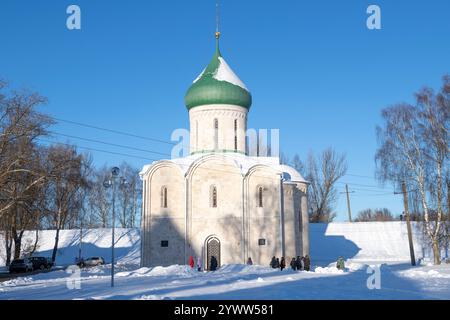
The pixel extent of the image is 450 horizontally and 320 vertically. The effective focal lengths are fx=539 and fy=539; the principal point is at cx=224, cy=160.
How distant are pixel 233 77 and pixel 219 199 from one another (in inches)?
289

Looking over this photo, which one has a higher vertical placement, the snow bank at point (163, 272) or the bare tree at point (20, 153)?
the bare tree at point (20, 153)

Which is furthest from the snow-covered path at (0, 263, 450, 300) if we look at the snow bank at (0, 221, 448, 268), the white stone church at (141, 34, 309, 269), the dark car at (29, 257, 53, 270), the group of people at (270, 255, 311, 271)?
the snow bank at (0, 221, 448, 268)

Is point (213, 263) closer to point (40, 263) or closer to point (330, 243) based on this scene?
point (40, 263)

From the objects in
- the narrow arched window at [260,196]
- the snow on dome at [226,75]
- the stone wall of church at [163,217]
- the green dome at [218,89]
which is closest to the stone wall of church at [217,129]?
the green dome at [218,89]

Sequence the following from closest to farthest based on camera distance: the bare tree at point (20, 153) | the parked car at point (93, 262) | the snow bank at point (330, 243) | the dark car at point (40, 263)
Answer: the bare tree at point (20, 153) < the dark car at point (40, 263) < the parked car at point (93, 262) < the snow bank at point (330, 243)

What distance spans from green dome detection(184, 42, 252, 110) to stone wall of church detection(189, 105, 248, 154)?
1.22 ft

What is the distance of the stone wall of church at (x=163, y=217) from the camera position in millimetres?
26797

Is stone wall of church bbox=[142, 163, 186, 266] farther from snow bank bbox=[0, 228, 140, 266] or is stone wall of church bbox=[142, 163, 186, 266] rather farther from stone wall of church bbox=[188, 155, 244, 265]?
snow bank bbox=[0, 228, 140, 266]

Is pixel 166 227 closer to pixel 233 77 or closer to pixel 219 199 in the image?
pixel 219 199

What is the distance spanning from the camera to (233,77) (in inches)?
1190

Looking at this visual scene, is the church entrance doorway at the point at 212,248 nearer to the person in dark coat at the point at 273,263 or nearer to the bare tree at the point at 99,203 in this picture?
the person in dark coat at the point at 273,263

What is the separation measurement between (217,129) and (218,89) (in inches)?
85.9

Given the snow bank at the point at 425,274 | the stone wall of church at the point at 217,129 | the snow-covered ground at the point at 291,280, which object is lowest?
the snow bank at the point at 425,274
